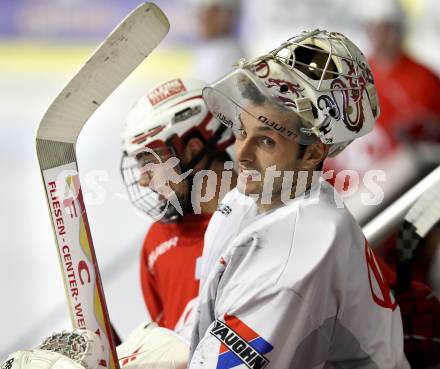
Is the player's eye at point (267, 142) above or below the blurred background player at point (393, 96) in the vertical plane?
above

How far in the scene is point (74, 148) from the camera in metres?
1.64

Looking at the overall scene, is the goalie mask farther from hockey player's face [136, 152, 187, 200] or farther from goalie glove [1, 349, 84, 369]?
goalie glove [1, 349, 84, 369]

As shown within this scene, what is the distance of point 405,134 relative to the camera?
369 cm

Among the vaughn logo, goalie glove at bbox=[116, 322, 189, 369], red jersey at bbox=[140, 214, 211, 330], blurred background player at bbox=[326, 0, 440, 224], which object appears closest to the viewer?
the vaughn logo

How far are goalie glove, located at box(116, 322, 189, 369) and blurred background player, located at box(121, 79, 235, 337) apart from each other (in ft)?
0.74

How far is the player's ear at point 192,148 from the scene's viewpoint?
6.83ft

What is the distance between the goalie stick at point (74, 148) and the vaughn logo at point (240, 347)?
0.27 m

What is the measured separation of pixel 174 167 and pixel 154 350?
51 centimetres

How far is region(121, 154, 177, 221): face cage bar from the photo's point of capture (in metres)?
2.08

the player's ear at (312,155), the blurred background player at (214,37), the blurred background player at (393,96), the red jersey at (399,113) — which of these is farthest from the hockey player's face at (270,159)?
the blurred background player at (214,37)

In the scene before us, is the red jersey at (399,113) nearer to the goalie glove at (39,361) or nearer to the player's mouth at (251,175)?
the player's mouth at (251,175)

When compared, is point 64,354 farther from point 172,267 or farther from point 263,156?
point 172,267

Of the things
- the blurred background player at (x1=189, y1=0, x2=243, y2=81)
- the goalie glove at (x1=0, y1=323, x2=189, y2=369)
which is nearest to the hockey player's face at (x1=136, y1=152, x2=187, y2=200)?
the goalie glove at (x1=0, y1=323, x2=189, y2=369)

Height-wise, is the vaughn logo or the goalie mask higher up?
the goalie mask
